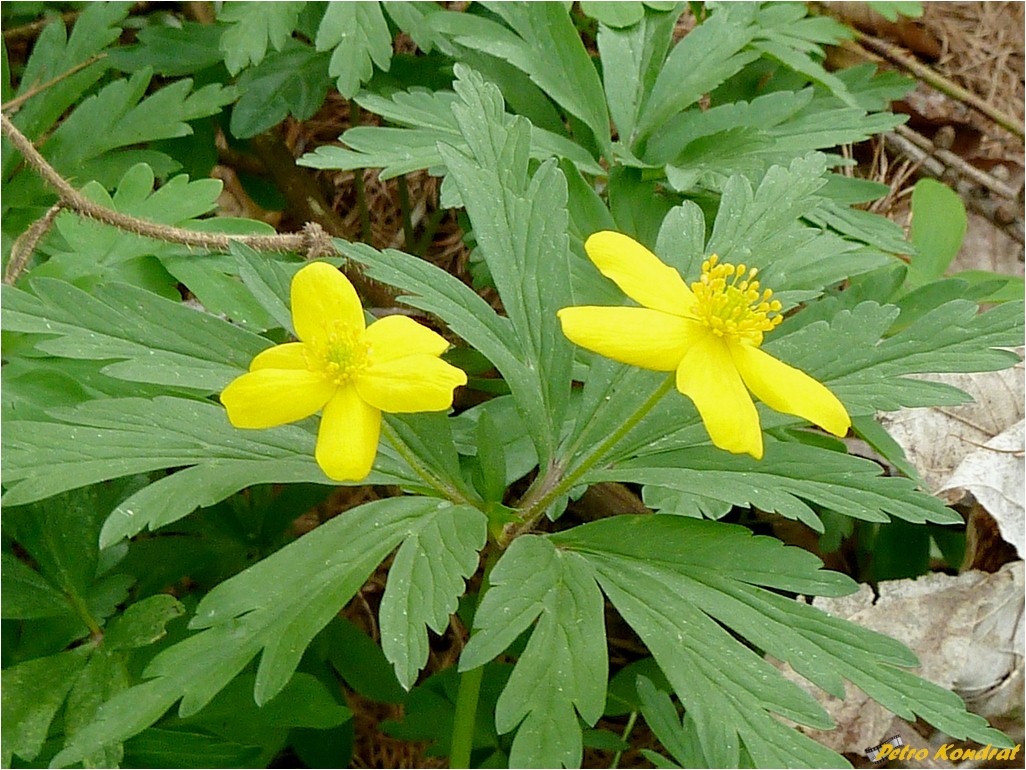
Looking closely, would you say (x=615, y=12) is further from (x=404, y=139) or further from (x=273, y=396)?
(x=273, y=396)

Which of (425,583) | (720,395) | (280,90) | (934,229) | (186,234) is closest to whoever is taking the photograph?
(720,395)

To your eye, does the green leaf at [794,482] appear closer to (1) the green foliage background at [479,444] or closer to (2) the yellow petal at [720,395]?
(1) the green foliage background at [479,444]

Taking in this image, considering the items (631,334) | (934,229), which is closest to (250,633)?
(631,334)

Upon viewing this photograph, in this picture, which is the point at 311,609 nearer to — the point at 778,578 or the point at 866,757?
the point at 778,578

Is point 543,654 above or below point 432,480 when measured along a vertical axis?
below

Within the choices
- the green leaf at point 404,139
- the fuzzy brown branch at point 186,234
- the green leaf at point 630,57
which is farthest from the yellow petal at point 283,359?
the green leaf at point 630,57

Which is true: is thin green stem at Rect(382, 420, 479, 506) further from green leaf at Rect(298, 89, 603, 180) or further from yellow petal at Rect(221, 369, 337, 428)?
green leaf at Rect(298, 89, 603, 180)

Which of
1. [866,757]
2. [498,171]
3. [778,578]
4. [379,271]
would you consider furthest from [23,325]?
[866,757]
